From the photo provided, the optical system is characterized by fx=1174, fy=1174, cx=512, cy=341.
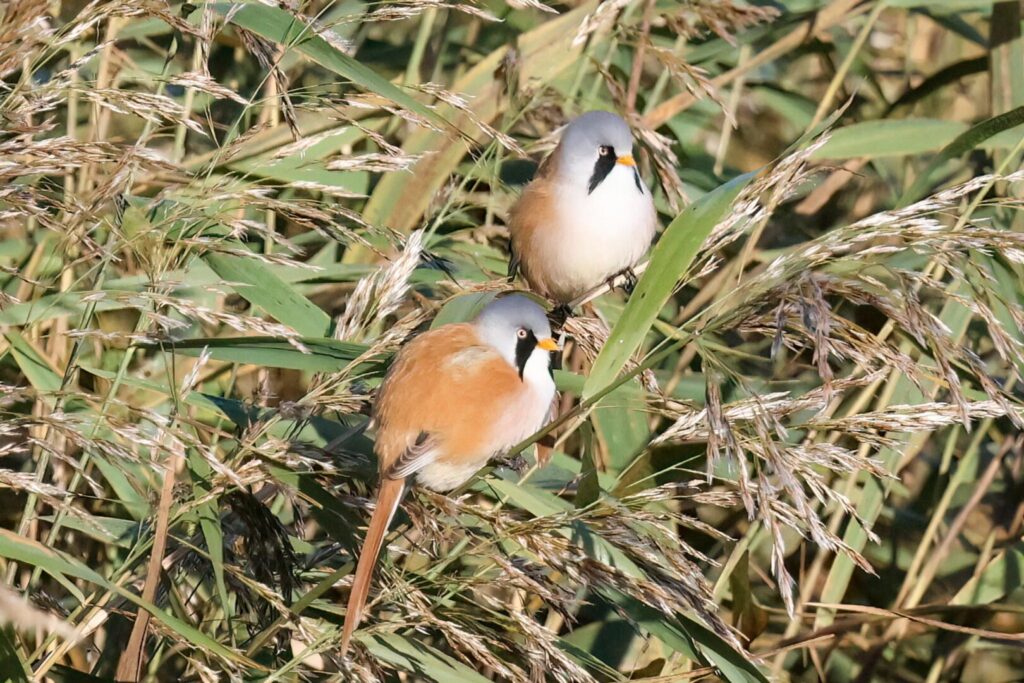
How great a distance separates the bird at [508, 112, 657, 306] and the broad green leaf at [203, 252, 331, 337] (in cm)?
73

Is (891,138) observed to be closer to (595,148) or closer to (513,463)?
(595,148)

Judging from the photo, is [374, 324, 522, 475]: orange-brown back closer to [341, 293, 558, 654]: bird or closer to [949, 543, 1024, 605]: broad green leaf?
[341, 293, 558, 654]: bird

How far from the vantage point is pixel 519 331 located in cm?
256

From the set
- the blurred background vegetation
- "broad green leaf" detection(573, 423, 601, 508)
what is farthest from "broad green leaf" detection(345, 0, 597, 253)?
"broad green leaf" detection(573, 423, 601, 508)

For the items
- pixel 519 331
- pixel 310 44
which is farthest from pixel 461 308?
pixel 310 44

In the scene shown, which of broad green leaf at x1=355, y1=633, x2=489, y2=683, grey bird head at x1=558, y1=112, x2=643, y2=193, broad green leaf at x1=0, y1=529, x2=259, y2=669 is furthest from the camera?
grey bird head at x1=558, y1=112, x2=643, y2=193

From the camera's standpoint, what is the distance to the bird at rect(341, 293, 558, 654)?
7.69ft

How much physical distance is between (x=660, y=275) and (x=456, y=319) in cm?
85

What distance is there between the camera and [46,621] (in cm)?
93

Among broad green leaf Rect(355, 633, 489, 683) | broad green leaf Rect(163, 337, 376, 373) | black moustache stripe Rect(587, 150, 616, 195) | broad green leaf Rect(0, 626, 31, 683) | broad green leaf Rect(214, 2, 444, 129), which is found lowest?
broad green leaf Rect(355, 633, 489, 683)

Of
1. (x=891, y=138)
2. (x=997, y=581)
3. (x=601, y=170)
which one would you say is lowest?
(x=997, y=581)

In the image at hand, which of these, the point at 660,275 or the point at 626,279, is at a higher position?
the point at 660,275

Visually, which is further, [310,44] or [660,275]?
[310,44]

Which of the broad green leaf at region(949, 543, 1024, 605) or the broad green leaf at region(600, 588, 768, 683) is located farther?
the broad green leaf at region(949, 543, 1024, 605)
